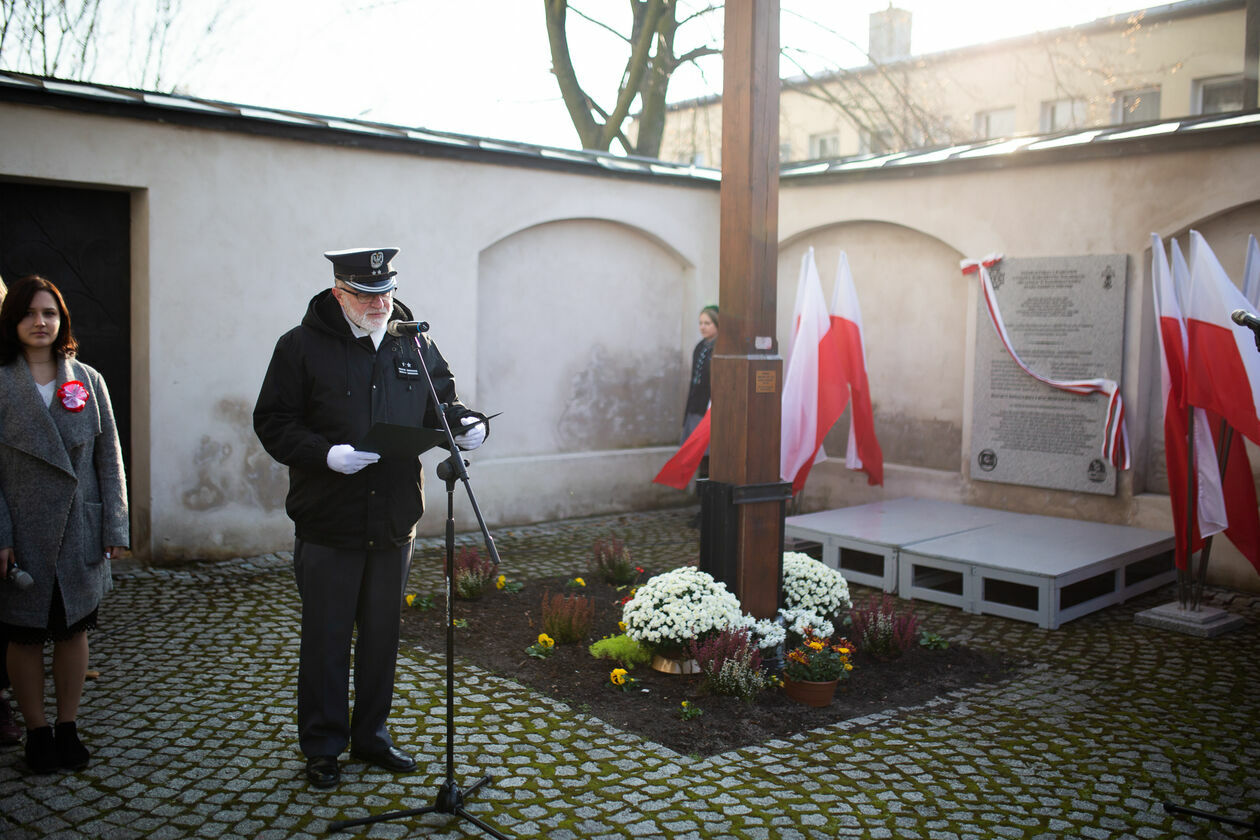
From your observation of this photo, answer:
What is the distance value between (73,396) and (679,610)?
10.0 feet

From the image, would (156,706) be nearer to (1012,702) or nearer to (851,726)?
(851,726)

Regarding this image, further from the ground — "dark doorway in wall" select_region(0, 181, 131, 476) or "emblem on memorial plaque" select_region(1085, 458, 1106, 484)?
"dark doorway in wall" select_region(0, 181, 131, 476)

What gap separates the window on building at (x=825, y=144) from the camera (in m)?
25.6

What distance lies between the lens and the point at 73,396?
13.9 feet

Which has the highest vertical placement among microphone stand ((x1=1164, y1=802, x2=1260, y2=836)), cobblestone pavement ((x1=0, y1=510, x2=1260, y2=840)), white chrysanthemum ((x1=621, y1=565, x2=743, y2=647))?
white chrysanthemum ((x1=621, y1=565, x2=743, y2=647))

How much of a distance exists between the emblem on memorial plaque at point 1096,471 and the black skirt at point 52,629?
755 centimetres

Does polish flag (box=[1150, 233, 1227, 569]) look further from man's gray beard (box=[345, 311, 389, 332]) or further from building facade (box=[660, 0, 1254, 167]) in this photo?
building facade (box=[660, 0, 1254, 167])

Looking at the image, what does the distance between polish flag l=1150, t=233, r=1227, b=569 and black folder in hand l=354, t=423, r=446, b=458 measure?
16.7ft

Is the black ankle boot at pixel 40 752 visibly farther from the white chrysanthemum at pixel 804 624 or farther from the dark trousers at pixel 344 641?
the white chrysanthemum at pixel 804 624

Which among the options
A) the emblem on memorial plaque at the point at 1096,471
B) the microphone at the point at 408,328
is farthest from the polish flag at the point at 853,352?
the microphone at the point at 408,328

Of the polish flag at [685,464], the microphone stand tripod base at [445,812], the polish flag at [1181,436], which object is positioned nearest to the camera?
the microphone stand tripod base at [445,812]

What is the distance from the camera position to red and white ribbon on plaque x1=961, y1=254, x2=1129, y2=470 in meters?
8.34

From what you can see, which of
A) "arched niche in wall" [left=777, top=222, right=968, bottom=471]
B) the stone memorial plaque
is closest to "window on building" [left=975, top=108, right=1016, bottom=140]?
"arched niche in wall" [left=777, top=222, right=968, bottom=471]

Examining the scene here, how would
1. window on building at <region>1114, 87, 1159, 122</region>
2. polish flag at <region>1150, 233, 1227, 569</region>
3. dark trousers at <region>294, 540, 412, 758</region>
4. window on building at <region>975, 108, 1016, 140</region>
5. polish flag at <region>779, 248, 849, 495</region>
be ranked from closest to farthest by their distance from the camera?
dark trousers at <region>294, 540, 412, 758</region> < polish flag at <region>1150, 233, 1227, 569</region> < polish flag at <region>779, 248, 849, 495</region> < window on building at <region>1114, 87, 1159, 122</region> < window on building at <region>975, 108, 1016, 140</region>
